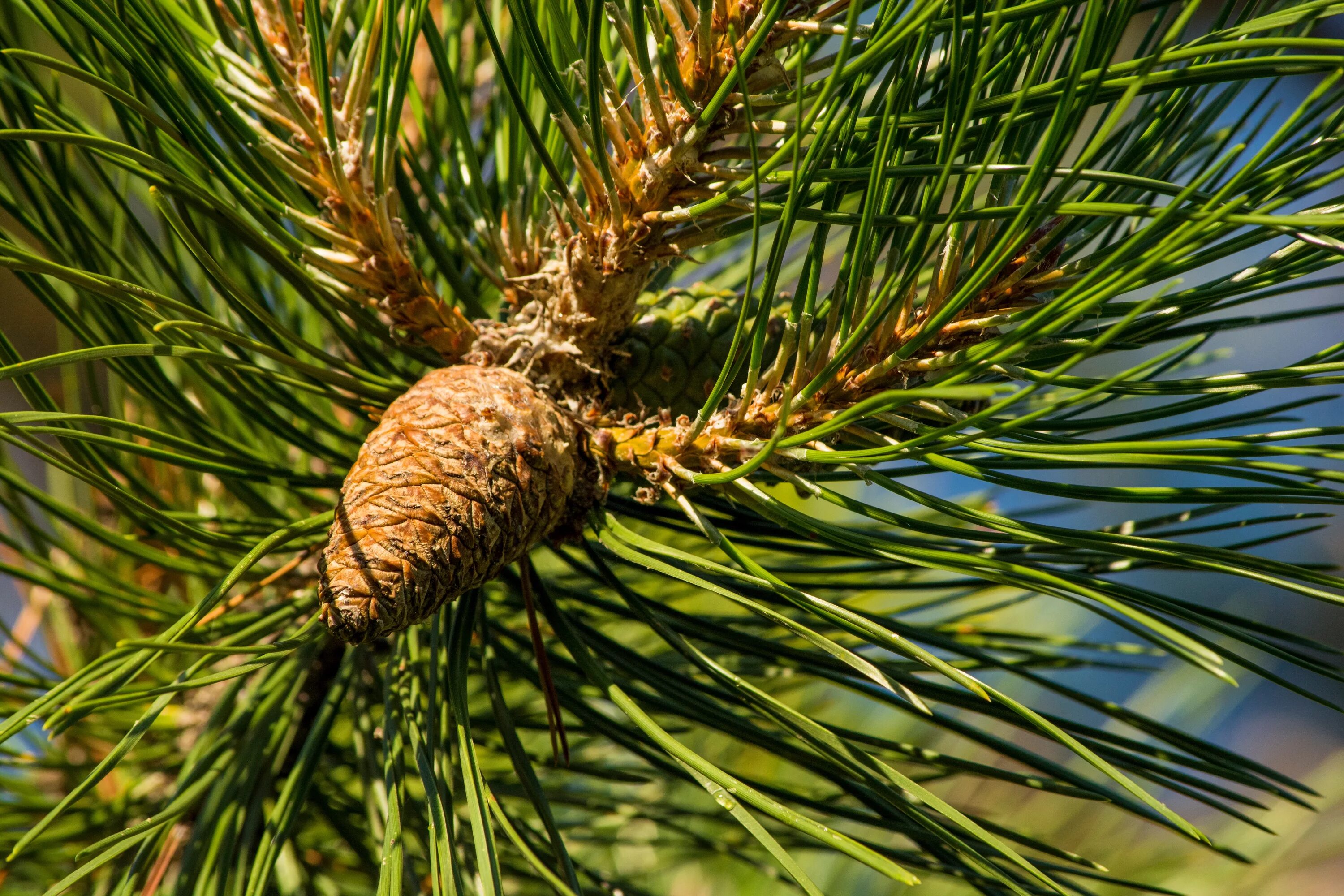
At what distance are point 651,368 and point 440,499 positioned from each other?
16 centimetres

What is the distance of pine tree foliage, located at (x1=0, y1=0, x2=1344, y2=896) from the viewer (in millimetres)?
368

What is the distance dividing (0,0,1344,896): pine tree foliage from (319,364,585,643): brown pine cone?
3cm

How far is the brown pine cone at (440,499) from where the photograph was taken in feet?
1.30

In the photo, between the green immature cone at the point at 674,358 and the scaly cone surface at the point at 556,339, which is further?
the green immature cone at the point at 674,358

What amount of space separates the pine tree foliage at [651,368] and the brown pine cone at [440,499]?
34 millimetres

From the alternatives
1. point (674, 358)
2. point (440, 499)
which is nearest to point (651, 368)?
point (674, 358)

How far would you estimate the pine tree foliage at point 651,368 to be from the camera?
0.37 metres

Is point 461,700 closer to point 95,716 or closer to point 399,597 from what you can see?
point 399,597

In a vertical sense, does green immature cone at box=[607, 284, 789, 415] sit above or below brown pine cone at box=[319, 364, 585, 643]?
above

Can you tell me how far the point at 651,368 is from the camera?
1.75 ft

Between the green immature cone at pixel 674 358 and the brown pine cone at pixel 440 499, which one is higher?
the green immature cone at pixel 674 358

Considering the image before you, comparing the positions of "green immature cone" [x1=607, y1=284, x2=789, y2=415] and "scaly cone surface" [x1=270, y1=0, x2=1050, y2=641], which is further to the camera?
"green immature cone" [x1=607, y1=284, x2=789, y2=415]

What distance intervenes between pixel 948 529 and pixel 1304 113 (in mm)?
201

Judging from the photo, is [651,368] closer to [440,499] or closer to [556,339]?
[556,339]
